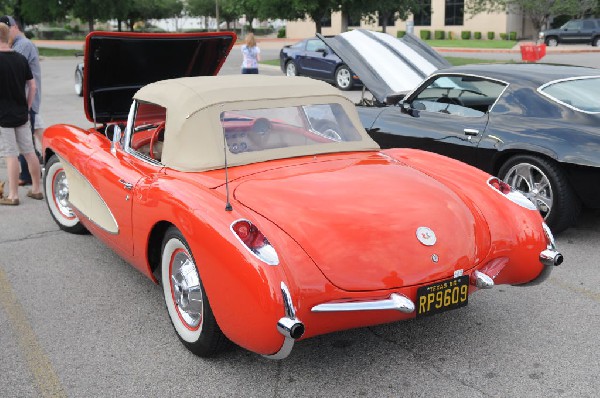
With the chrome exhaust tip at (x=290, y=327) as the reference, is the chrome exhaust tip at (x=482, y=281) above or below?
above

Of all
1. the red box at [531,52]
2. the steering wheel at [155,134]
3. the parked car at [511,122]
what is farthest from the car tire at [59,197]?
the red box at [531,52]

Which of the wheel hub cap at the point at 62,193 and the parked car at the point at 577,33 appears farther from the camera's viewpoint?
the parked car at the point at 577,33

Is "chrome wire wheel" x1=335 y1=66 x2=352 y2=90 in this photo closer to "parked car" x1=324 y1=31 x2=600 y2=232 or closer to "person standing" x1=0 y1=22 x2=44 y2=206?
"parked car" x1=324 y1=31 x2=600 y2=232

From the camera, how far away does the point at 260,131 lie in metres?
4.20

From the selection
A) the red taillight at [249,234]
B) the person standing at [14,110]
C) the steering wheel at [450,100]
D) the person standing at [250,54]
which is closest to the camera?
the red taillight at [249,234]

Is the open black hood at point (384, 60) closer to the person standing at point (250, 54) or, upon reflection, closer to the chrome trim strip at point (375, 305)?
the chrome trim strip at point (375, 305)

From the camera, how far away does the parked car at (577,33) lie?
36812 millimetres

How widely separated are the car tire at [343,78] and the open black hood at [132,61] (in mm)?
12168

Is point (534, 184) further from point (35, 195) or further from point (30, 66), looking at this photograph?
point (30, 66)

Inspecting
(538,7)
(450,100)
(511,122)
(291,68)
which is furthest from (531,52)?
(538,7)

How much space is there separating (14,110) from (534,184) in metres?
5.07

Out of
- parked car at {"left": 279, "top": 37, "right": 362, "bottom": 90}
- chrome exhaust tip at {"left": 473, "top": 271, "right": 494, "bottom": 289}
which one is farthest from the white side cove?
parked car at {"left": 279, "top": 37, "right": 362, "bottom": 90}

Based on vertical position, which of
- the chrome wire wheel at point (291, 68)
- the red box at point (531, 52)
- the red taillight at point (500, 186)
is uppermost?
the red box at point (531, 52)

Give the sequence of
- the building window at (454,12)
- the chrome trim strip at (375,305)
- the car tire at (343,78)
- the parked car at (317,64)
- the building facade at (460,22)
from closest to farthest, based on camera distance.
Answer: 1. the chrome trim strip at (375,305)
2. the car tire at (343,78)
3. the parked car at (317,64)
4. the building facade at (460,22)
5. the building window at (454,12)
